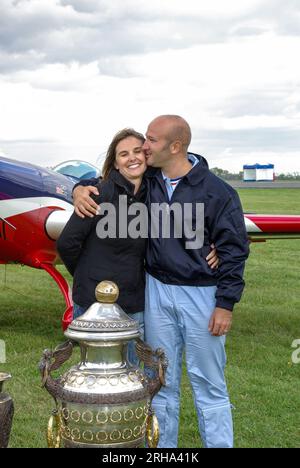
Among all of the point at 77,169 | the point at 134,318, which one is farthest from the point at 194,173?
the point at 77,169

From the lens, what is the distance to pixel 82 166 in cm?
805

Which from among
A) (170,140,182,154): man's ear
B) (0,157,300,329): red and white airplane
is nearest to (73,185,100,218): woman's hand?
(170,140,182,154): man's ear

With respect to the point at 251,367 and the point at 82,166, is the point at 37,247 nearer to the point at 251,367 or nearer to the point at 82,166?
the point at 82,166

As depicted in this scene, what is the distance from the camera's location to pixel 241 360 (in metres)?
5.94

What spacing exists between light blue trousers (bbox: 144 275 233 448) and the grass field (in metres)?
0.80

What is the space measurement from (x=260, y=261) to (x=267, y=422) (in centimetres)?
999

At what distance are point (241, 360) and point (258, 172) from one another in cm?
7307

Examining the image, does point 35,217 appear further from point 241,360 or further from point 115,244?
point 115,244

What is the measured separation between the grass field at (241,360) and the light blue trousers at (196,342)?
2.63 ft

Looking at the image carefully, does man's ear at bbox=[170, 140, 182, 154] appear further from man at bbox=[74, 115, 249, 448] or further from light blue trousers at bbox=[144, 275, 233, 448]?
light blue trousers at bbox=[144, 275, 233, 448]

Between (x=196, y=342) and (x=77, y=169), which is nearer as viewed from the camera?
(x=196, y=342)

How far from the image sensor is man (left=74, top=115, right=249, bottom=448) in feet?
10.7

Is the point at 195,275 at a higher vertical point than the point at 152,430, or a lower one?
higher

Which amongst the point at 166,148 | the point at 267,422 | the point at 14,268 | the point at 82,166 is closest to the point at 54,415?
the point at 166,148
